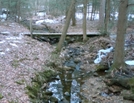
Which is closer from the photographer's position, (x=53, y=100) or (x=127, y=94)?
(x=53, y=100)

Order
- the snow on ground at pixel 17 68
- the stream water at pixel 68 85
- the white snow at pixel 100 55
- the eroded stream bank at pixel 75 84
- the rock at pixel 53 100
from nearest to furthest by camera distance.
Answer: the snow on ground at pixel 17 68, the rock at pixel 53 100, the eroded stream bank at pixel 75 84, the stream water at pixel 68 85, the white snow at pixel 100 55

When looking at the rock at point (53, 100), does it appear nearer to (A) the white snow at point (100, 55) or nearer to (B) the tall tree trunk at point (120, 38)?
(B) the tall tree trunk at point (120, 38)

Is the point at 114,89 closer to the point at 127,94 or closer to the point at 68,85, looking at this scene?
the point at 127,94

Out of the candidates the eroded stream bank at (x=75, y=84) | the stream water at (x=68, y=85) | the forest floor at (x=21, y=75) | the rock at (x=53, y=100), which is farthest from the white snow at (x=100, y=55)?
the rock at (x=53, y=100)

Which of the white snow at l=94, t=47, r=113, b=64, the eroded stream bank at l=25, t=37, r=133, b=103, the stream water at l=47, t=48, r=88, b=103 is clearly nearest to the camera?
the eroded stream bank at l=25, t=37, r=133, b=103

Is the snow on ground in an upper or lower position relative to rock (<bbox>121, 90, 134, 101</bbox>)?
upper

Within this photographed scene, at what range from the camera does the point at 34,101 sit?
22.9 ft

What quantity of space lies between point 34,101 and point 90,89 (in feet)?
9.49

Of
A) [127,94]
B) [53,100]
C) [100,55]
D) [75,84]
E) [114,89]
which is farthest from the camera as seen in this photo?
[100,55]

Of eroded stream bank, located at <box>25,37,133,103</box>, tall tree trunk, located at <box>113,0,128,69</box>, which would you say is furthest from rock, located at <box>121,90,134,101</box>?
tall tree trunk, located at <box>113,0,128,69</box>

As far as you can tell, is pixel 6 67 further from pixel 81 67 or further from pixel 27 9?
pixel 27 9

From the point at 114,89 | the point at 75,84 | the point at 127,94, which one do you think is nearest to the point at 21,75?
the point at 75,84

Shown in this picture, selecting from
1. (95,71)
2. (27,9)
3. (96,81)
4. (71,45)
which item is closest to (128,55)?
(95,71)

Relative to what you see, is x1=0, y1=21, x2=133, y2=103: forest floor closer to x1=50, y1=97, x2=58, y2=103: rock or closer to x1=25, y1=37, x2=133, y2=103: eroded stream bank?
x1=25, y1=37, x2=133, y2=103: eroded stream bank
